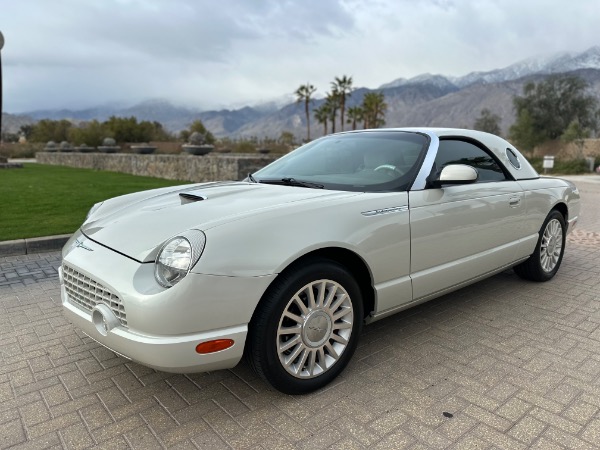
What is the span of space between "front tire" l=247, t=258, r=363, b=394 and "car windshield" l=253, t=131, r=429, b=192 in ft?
2.40

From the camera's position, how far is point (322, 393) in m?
2.55

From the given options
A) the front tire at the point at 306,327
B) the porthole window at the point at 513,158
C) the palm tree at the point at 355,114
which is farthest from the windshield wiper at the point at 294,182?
the palm tree at the point at 355,114

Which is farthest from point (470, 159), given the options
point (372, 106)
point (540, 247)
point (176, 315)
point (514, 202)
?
point (372, 106)

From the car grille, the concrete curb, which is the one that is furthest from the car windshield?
the concrete curb

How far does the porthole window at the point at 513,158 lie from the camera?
410 cm

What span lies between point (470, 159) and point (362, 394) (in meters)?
2.15

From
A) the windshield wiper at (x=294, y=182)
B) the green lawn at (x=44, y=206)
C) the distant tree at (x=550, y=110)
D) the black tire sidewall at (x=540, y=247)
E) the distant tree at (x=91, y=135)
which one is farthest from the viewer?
the distant tree at (x=550, y=110)

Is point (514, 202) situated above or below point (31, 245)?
above

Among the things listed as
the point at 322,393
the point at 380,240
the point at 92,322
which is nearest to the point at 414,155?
the point at 380,240

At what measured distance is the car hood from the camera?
2.33 metres

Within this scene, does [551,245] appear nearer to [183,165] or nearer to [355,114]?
[183,165]

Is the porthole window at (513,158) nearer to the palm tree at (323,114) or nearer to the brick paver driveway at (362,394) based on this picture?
the brick paver driveway at (362,394)

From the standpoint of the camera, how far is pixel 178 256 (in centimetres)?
215

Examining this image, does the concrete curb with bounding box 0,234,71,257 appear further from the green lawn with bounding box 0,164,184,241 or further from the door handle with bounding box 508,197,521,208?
the door handle with bounding box 508,197,521,208
